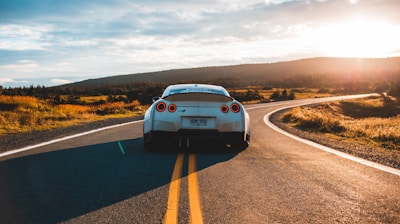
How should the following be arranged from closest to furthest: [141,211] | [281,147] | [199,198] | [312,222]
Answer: [312,222] < [141,211] < [199,198] < [281,147]

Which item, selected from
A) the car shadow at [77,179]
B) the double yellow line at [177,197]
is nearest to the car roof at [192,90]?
the car shadow at [77,179]

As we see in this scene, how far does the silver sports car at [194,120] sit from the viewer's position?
781 cm

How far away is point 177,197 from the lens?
4637 mm

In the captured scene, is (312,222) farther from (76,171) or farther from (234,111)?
(234,111)

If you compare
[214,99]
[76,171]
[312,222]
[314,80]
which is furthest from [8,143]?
[314,80]

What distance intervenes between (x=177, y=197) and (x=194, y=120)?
331cm

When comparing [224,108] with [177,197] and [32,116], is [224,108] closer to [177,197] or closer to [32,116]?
[177,197]

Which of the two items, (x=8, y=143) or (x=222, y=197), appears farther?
(x=8, y=143)

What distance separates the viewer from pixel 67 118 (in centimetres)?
1845

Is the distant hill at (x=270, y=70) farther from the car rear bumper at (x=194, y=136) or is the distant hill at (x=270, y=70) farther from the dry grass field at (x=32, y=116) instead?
the car rear bumper at (x=194, y=136)

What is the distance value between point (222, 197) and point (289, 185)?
1130 mm

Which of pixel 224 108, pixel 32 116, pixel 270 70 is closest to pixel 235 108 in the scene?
pixel 224 108

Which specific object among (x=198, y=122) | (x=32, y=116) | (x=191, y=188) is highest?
(x=198, y=122)

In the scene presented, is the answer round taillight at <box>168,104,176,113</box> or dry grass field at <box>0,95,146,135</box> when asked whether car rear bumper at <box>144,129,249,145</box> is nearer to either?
round taillight at <box>168,104,176,113</box>
